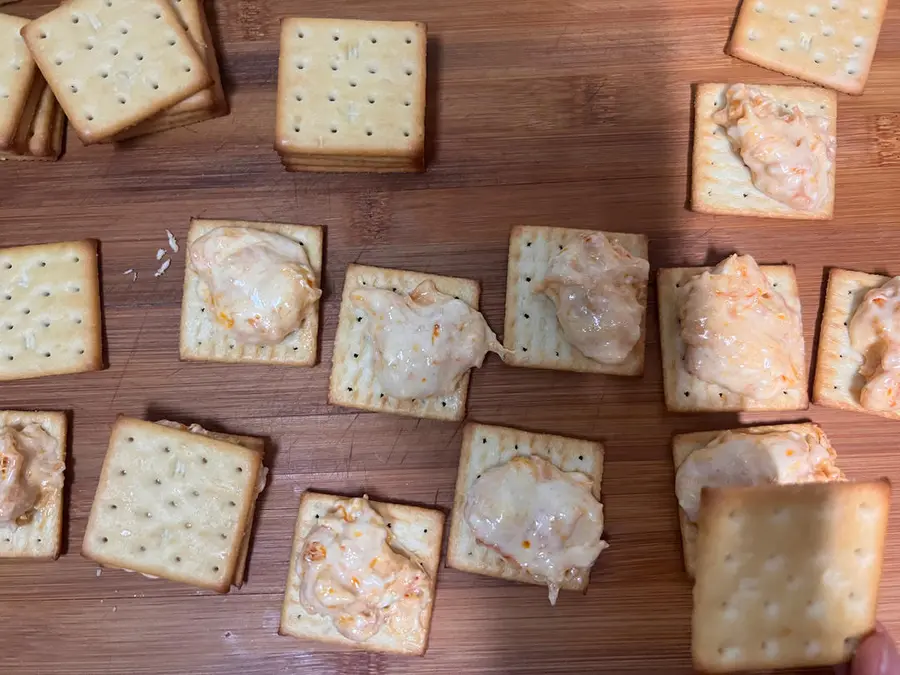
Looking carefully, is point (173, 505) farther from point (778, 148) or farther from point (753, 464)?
point (778, 148)

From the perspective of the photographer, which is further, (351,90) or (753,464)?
(351,90)

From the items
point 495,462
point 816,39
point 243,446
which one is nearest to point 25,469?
point 243,446

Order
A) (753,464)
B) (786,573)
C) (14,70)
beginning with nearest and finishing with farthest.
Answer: (786,573)
(753,464)
(14,70)

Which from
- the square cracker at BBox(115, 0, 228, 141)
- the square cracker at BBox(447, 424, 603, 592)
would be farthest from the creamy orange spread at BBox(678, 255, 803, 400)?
the square cracker at BBox(115, 0, 228, 141)

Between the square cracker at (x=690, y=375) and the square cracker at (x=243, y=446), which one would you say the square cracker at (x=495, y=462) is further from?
the square cracker at (x=243, y=446)

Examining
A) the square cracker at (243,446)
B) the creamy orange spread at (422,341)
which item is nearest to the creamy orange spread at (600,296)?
the creamy orange spread at (422,341)

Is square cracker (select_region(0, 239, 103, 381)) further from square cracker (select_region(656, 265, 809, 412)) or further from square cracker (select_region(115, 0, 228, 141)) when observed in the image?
square cracker (select_region(656, 265, 809, 412))
